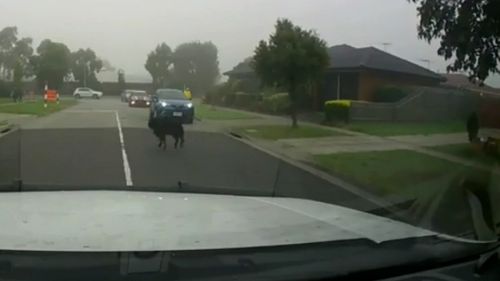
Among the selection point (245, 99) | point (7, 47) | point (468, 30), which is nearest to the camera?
point (7, 47)

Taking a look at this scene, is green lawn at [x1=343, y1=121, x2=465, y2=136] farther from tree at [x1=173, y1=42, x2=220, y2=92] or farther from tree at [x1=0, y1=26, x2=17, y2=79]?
tree at [x1=0, y1=26, x2=17, y2=79]

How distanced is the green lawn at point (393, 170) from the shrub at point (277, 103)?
1221mm

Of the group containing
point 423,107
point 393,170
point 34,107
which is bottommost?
point 393,170

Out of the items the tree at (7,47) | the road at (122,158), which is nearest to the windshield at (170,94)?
the road at (122,158)

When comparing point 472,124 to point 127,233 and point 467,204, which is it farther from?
point 127,233

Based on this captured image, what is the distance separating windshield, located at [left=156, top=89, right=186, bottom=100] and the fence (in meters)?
1.70

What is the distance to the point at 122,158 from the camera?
19.9ft

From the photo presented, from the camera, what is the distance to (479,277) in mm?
2707

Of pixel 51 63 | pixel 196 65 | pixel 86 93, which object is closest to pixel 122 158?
pixel 86 93

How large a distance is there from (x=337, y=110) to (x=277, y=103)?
0.60m

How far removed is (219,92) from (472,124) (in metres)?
2.02

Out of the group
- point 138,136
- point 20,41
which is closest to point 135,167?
point 138,136

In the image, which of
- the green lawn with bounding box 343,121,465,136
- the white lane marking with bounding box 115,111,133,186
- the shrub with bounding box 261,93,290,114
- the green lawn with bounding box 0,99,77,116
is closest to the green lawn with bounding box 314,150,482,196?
the green lawn with bounding box 343,121,465,136

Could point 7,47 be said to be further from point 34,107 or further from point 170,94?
point 170,94
